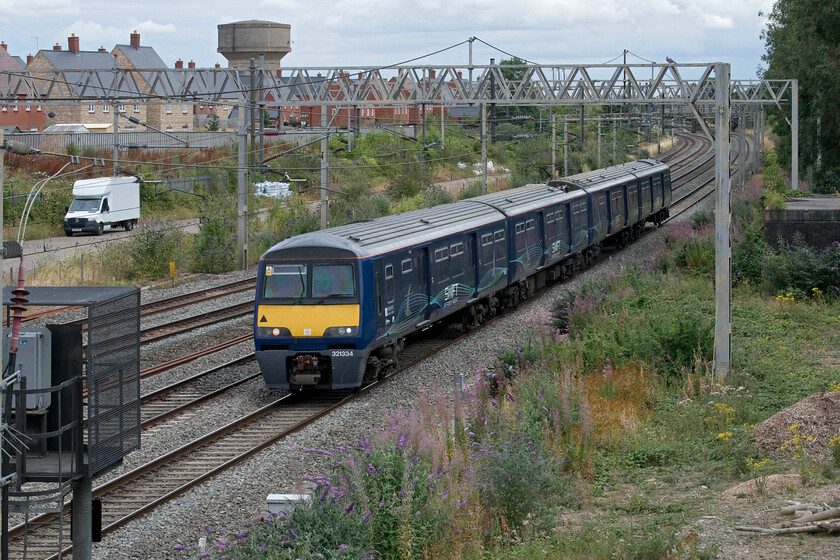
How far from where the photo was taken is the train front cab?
49.3 feet

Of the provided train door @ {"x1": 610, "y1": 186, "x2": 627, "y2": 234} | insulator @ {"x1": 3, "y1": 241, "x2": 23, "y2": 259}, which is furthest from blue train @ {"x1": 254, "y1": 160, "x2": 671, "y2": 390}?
insulator @ {"x1": 3, "y1": 241, "x2": 23, "y2": 259}

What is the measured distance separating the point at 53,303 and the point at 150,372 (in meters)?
9.57

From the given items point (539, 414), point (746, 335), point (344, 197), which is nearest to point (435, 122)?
point (344, 197)

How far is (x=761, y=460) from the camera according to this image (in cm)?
A: 1006

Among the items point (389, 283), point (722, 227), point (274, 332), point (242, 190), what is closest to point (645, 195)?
point (242, 190)

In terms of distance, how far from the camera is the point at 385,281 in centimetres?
1608

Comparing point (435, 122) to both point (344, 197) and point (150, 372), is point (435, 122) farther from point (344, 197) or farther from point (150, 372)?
point (150, 372)

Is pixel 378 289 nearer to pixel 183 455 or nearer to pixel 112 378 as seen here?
pixel 183 455

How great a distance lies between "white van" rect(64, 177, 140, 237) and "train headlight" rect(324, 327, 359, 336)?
98.3 ft

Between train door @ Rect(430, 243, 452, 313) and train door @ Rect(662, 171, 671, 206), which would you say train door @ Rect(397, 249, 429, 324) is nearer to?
train door @ Rect(430, 243, 452, 313)

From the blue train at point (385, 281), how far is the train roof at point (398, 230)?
2 centimetres

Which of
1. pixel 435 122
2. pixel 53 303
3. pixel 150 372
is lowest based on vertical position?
pixel 150 372

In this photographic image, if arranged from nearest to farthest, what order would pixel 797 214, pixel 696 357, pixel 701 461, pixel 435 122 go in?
pixel 701 461 < pixel 696 357 < pixel 797 214 < pixel 435 122

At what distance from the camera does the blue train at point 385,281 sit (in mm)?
15078
